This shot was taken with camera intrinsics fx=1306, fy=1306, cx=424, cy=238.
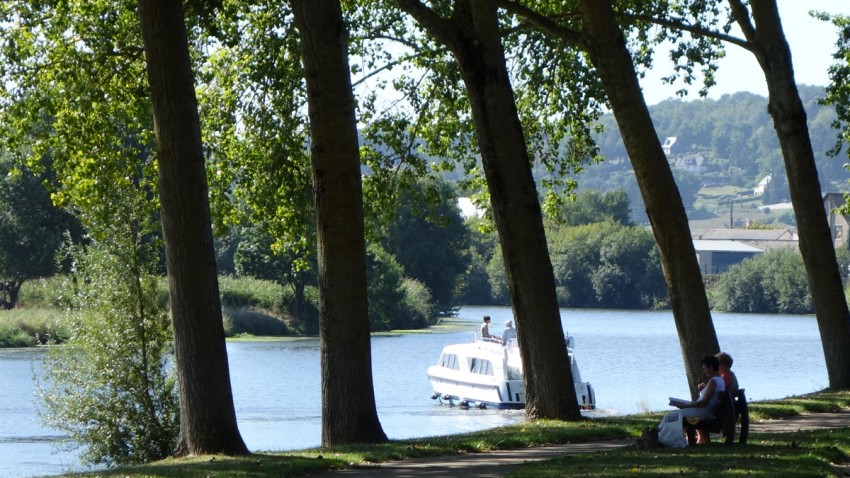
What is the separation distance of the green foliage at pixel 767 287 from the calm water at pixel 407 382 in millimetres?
24578

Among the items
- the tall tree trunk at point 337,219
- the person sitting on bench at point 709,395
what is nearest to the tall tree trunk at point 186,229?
the tall tree trunk at point 337,219

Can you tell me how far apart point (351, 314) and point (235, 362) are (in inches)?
1520

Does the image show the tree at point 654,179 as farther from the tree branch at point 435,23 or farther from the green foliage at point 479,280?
the green foliage at point 479,280

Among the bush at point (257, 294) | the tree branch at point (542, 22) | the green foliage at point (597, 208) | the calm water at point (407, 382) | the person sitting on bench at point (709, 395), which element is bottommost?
the calm water at point (407, 382)

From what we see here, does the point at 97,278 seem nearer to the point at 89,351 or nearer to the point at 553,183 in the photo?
A: the point at 89,351

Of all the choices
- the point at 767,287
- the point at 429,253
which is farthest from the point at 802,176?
the point at 767,287

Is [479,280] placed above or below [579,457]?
above

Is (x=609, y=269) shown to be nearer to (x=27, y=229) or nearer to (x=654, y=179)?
(x=27, y=229)

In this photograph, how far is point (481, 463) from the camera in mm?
14695

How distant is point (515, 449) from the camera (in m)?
16.2

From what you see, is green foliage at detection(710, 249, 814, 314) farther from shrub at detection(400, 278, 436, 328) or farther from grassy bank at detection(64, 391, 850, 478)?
grassy bank at detection(64, 391, 850, 478)

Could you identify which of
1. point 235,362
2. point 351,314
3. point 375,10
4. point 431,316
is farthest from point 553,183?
point 431,316

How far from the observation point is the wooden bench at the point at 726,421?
14.7m

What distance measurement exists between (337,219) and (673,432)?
16.0ft
